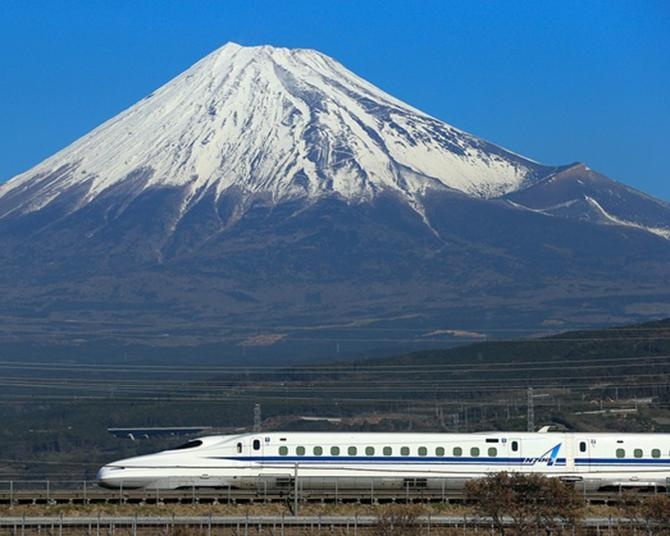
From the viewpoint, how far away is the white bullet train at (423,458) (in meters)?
70.2

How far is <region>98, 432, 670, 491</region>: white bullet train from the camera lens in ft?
230

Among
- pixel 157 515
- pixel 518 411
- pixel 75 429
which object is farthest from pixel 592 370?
pixel 157 515

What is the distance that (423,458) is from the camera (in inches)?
2795

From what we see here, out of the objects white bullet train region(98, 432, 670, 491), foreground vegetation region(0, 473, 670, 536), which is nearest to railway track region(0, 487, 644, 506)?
white bullet train region(98, 432, 670, 491)

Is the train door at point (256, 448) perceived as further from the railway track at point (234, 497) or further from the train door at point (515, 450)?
the train door at point (515, 450)

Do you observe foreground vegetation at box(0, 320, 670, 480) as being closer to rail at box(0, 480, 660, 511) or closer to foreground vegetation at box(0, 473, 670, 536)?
rail at box(0, 480, 660, 511)

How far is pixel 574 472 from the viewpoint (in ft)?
233

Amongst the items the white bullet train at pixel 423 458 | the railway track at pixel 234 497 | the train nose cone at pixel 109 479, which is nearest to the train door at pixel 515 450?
the white bullet train at pixel 423 458

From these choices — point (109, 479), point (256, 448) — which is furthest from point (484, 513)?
point (109, 479)

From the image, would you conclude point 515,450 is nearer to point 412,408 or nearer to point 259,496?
point 259,496

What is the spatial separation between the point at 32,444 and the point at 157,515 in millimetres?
117096

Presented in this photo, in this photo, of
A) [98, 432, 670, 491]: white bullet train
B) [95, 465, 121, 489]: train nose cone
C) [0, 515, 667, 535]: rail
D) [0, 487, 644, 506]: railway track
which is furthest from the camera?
[98, 432, 670, 491]: white bullet train

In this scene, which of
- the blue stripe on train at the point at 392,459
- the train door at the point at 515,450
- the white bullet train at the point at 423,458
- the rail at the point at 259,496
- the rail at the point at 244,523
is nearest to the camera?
the rail at the point at 244,523

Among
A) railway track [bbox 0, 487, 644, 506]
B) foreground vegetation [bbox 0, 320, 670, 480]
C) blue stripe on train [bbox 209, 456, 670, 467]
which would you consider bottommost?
railway track [bbox 0, 487, 644, 506]
